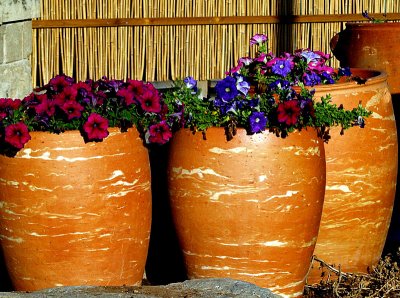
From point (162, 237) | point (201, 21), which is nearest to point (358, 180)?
point (162, 237)

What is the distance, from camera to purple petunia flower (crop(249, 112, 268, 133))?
162 inches

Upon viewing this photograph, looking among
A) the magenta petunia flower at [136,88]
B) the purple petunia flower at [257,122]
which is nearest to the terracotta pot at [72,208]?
the magenta petunia flower at [136,88]

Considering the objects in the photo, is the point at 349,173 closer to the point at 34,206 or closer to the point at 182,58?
the point at 34,206

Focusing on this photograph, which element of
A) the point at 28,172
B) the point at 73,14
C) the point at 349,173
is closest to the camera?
the point at 28,172

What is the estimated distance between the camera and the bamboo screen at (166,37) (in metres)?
7.38

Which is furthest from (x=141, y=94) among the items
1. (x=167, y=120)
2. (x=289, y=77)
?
(x=289, y=77)

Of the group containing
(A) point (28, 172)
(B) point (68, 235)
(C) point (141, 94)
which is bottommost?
(B) point (68, 235)

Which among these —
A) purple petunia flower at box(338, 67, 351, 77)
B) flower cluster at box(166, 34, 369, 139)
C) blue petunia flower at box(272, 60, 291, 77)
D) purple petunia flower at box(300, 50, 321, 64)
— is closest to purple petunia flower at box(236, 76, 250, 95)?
flower cluster at box(166, 34, 369, 139)

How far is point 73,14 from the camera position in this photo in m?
7.34

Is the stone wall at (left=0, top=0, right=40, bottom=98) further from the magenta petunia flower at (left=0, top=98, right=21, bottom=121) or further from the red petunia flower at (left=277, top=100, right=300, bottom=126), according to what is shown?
the red petunia flower at (left=277, top=100, right=300, bottom=126)

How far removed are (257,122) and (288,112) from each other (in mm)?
136

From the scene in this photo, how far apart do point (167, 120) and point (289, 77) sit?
30.1 inches

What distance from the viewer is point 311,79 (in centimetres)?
472

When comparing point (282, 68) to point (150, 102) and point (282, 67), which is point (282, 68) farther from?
point (150, 102)
